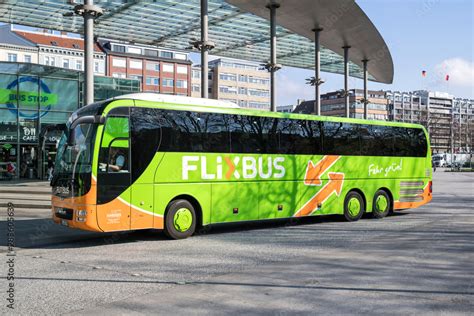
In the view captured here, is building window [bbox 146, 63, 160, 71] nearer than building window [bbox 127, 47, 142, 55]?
No

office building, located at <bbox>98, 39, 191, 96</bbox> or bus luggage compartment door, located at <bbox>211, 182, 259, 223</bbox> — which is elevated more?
office building, located at <bbox>98, 39, 191, 96</bbox>

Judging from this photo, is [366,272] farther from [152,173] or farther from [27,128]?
[27,128]

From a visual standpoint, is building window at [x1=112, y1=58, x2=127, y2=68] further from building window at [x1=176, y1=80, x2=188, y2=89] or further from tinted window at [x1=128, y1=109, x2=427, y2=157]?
tinted window at [x1=128, y1=109, x2=427, y2=157]

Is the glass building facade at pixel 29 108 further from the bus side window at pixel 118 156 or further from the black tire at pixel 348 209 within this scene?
the bus side window at pixel 118 156

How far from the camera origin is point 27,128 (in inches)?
1251

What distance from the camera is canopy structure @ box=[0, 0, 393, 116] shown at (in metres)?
26.7

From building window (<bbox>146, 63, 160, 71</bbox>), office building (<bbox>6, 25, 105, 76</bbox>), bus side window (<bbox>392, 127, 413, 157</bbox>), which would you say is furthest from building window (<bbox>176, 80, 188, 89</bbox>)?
bus side window (<bbox>392, 127, 413, 157</bbox>)

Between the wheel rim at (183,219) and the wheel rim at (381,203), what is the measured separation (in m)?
7.18

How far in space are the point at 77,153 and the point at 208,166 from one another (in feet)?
10.2

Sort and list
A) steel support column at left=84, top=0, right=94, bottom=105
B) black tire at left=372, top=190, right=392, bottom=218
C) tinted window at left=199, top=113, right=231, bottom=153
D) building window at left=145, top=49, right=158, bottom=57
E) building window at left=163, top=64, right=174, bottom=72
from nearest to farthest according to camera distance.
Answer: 1. tinted window at left=199, top=113, right=231, bottom=153
2. steel support column at left=84, top=0, right=94, bottom=105
3. black tire at left=372, top=190, right=392, bottom=218
4. building window at left=145, top=49, right=158, bottom=57
5. building window at left=163, top=64, right=174, bottom=72

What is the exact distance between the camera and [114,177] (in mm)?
10484

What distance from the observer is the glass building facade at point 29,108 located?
30.8m

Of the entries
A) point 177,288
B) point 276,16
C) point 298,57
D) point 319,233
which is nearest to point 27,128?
point 276,16

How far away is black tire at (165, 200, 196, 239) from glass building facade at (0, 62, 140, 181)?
69.1 feet
